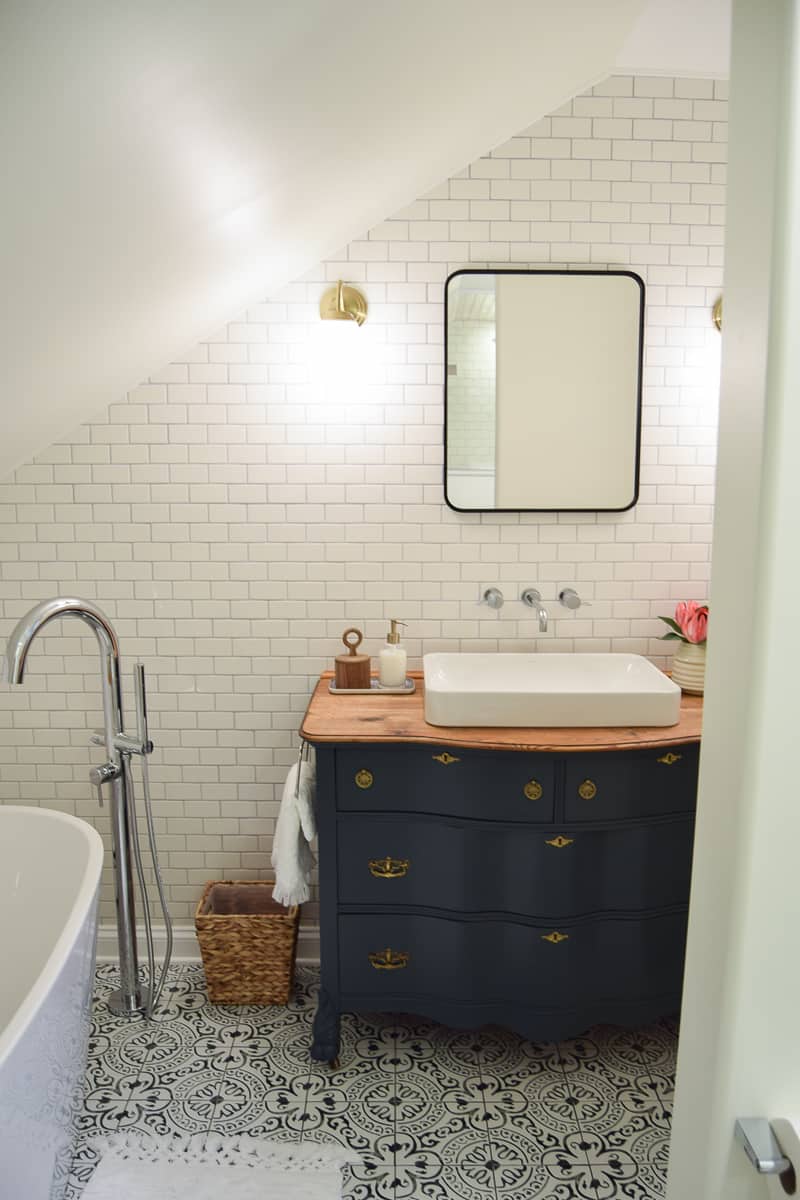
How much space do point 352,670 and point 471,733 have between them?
53 centimetres

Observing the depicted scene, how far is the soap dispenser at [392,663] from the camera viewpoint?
284 cm

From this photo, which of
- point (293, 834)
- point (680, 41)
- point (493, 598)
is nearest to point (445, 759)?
point (293, 834)

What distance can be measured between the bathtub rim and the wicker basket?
59cm

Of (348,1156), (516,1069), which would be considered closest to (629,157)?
(516,1069)

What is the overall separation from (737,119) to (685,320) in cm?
213

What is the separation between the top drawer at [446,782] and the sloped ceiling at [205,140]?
4.39 ft

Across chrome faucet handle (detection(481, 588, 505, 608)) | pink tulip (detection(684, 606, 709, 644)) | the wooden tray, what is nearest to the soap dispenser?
the wooden tray

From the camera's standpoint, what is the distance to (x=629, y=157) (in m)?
2.83

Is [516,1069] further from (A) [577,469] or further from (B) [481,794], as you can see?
(A) [577,469]

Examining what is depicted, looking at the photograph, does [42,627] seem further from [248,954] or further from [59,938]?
[248,954]

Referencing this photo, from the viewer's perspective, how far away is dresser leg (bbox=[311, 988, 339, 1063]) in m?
2.62

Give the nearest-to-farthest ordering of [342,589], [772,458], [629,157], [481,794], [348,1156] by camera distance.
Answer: [772,458]
[348,1156]
[481,794]
[629,157]
[342,589]

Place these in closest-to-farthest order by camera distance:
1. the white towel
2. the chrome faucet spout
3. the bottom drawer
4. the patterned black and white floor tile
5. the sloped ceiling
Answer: the sloped ceiling
the chrome faucet spout
the patterned black and white floor tile
the bottom drawer
the white towel

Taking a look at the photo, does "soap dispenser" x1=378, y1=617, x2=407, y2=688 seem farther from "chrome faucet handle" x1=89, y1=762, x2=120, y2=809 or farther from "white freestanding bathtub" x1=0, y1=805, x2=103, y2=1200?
"white freestanding bathtub" x1=0, y1=805, x2=103, y2=1200
